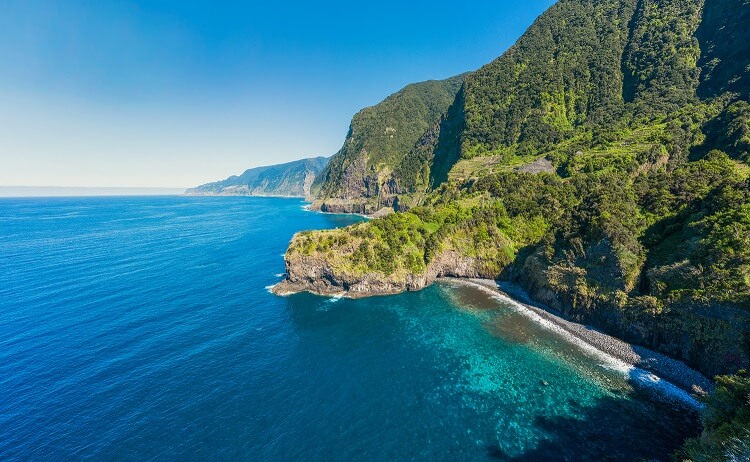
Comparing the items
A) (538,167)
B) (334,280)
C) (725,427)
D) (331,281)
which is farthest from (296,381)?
(538,167)

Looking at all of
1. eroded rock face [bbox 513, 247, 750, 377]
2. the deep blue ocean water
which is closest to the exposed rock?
eroded rock face [bbox 513, 247, 750, 377]

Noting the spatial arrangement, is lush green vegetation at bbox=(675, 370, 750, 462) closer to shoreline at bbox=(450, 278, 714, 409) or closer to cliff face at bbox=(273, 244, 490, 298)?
shoreline at bbox=(450, 278, 714, 409)

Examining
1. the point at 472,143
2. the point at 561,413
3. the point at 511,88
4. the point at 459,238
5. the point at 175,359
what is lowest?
the point at 561,413

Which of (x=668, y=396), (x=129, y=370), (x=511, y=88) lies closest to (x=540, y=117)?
(x=511, y=88)

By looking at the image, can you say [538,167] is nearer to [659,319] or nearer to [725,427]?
[659,319]

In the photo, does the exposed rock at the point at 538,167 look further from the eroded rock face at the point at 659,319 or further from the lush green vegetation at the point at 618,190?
the eroded rock face at the point at 659,319

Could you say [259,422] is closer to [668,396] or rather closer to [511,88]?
[668,396]
